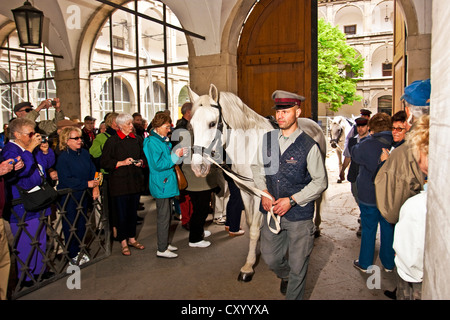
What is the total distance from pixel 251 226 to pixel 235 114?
4.49ft

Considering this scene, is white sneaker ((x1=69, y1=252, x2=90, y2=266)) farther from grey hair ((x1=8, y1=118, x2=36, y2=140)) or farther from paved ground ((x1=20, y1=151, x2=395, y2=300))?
grey hair ((x1=8, y1=118, x2=36, y2=140))

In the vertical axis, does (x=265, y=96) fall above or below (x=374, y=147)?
above

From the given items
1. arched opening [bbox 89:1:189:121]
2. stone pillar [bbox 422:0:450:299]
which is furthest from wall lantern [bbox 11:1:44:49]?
arched opening [bbox 89:1:189:121]

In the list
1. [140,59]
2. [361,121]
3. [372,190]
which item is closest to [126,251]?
[372,190]

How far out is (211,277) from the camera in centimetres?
378

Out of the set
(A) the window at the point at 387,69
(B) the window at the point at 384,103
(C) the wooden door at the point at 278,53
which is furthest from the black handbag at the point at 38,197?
(A) the window at the point at 387,69

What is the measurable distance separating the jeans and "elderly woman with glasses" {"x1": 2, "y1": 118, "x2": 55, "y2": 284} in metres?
3.63

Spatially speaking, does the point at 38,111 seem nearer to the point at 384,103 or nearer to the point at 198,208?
the point at 198,208

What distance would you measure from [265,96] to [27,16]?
15.4ft

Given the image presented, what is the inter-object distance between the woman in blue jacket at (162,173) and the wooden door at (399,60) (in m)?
5.62

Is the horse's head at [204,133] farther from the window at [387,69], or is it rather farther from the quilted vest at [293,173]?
the window at [387,69]

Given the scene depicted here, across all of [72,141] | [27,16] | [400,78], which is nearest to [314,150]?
[72,141]

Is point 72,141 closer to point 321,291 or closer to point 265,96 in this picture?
point 321,291

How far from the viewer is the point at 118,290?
349cm
